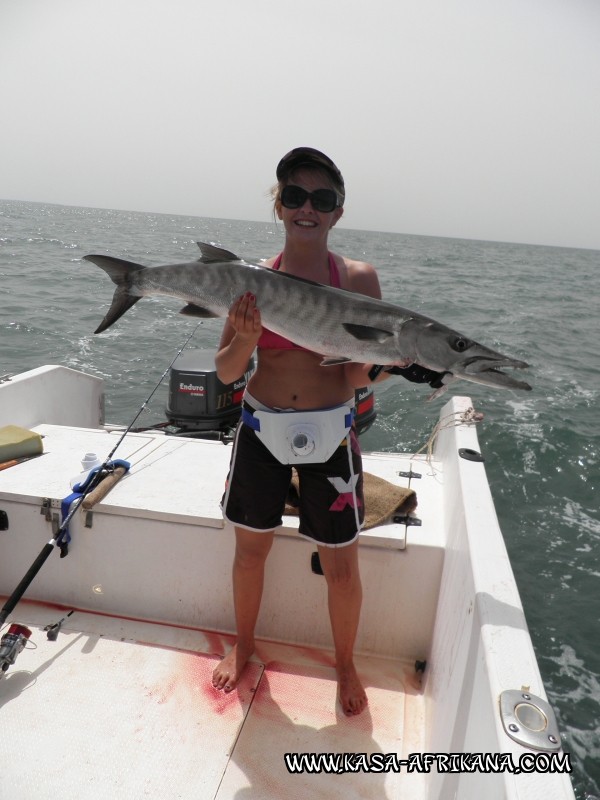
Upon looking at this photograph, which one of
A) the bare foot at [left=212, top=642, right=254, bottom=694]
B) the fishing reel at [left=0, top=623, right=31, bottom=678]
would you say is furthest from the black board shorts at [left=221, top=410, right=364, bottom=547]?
the fishing reel at [left=0, top=623, right=31, bottom=678]

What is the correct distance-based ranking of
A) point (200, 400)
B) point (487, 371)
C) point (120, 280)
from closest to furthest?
point (487, 371)
point (120, 280)
point (200, 400)

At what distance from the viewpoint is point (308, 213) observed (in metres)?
2.55

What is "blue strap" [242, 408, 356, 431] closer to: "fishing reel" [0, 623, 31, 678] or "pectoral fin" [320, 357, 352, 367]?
"pectoral fin" [320, 357, 352, 367]

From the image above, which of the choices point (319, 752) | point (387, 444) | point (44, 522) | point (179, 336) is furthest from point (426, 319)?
point (179, 336)

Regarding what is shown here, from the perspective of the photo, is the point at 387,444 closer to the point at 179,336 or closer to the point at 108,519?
the point at 108,519

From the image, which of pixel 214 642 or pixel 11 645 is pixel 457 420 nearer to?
pixel 214 642

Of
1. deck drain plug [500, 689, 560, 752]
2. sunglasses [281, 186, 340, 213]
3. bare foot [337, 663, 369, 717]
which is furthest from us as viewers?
bare foot [337, 663, 369, 717]

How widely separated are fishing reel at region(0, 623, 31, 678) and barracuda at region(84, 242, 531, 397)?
156 centimetres

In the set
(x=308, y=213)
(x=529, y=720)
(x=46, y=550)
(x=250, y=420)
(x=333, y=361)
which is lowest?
(x=46, y=550)

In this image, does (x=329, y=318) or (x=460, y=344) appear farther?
(x=329, y=318)

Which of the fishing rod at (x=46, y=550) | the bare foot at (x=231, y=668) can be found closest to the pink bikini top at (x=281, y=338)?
the fishing rod at (x=46, y=550)

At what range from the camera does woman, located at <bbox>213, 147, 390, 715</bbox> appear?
255 cm

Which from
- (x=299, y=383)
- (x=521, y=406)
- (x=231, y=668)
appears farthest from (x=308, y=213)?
(x=521, y=406)

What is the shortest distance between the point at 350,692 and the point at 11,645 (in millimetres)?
1674
